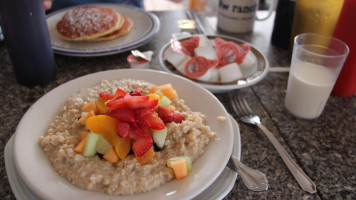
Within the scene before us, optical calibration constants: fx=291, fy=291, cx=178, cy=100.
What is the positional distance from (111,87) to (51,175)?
1.35ft

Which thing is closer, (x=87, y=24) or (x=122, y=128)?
(x=122, y=128)

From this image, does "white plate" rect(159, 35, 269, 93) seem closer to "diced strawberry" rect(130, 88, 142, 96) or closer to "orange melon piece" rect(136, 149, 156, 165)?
"diced strawberry" rect(130, 88, 142, 96)

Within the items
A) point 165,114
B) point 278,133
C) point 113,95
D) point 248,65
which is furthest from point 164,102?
point 248,65

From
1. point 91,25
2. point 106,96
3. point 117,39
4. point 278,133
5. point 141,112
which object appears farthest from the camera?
point 117,39

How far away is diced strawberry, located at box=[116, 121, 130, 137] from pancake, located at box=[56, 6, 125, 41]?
962 mm

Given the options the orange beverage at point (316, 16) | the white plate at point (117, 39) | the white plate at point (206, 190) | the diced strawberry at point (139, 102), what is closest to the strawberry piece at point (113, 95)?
the diced strawberry at point (139, 102)

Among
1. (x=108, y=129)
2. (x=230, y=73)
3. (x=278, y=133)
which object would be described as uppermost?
(x=108, y=129)

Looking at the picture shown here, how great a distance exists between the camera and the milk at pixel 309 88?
1197mm

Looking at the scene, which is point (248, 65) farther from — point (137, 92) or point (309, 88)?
point (137, 92)

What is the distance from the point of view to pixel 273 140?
108cm

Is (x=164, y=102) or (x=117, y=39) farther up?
(x=164, y=102)

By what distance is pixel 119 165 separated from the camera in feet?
2.73

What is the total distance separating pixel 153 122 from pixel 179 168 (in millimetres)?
171

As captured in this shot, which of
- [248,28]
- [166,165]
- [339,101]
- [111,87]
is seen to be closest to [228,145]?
[166,165]
